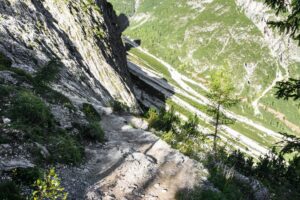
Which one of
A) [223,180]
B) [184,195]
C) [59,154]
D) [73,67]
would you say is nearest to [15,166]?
[59,154]

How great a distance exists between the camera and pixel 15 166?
11055 millimetres

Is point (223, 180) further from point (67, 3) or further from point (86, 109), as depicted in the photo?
point (67, 3)

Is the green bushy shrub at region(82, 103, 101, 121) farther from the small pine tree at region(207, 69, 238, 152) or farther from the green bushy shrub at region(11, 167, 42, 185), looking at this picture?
the small pine tree at region(207, 69, 238, 152)

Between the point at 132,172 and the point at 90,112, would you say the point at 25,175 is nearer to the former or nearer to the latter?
the point at 132,172

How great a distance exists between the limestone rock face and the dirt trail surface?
9649 millimetres

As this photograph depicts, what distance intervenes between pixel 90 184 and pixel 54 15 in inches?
1477

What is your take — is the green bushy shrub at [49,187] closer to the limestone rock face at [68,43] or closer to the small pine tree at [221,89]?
the limestone rock face at [68,43]

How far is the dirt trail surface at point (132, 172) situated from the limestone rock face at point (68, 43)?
9.65m

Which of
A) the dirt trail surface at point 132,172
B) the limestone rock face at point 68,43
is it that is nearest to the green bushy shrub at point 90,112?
the limestone rock face at point 68,43

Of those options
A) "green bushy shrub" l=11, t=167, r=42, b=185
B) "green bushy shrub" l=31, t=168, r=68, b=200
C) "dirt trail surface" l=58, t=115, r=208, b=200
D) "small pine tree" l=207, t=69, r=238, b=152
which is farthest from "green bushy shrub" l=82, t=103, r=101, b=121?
"small pine tree" l=207, t=69, r=238, b=152

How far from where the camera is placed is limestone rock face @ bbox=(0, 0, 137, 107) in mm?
29031

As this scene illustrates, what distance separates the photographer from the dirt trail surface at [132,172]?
12.6 meters

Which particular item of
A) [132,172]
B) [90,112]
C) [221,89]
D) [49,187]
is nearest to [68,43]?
[90,112]

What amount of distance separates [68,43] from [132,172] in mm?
32131
